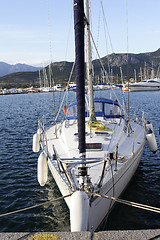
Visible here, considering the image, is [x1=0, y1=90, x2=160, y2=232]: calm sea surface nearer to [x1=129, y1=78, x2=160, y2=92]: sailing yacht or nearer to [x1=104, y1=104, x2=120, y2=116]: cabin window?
[x1=104, y1=104, x2=120, y2=116]: cabin window

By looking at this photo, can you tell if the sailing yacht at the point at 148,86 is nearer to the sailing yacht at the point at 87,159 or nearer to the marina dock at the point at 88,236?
the sailing yacht at the point at 87,159

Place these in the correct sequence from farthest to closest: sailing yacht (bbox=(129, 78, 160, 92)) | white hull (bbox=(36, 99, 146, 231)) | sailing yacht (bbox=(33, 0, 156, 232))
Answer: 1. sailing yacht (bbox=(129, 78, 160, 92))
2. white hull (bbox=(36, 99, 146, 231))
3. sailing yacht (bbox=(33, 0, 156, 232))

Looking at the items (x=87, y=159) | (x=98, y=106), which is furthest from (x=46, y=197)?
(x=98, y=106)

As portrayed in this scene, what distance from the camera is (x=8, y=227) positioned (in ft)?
20.5

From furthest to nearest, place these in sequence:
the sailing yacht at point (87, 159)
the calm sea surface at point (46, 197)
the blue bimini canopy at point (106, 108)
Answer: the blue bimini canopy at point (106, 108), the calm sea surface at point (46, 197), the sailing yacht at point (87, 159)

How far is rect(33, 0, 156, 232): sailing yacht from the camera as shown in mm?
4770

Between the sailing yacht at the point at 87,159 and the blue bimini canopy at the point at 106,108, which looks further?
the blue bimini canopy at the point at 106,108

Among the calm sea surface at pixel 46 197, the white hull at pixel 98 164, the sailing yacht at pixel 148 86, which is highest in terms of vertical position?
the sailing yacht at pixel 148 86

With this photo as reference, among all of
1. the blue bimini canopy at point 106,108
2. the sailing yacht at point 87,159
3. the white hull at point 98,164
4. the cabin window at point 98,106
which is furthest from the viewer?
the cabin window at point 98,106

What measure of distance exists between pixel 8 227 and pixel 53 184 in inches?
110

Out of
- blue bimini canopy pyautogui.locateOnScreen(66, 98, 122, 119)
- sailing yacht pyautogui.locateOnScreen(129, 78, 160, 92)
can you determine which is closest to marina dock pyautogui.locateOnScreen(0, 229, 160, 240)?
blue bimini canopy pyautogui.locateOnScreen(66, 98, 122, 119)

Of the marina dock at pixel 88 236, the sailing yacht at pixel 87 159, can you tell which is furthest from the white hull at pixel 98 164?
the marina dock at pixel 88 236

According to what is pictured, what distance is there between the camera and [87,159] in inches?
208

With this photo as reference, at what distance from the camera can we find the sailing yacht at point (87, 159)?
4.77 meters
